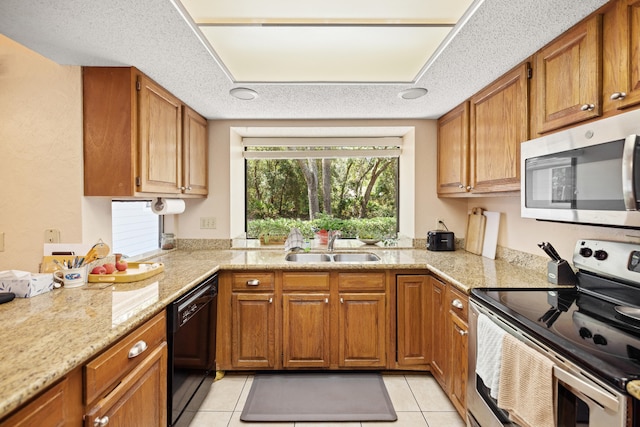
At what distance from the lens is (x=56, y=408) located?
93 cm

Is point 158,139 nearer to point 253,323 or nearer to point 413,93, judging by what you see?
point 253,323

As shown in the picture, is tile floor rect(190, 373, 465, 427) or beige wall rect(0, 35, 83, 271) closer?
beige wall rect(0, 35, 83, 271)

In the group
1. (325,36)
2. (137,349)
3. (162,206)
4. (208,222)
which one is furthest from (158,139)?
(137,349)

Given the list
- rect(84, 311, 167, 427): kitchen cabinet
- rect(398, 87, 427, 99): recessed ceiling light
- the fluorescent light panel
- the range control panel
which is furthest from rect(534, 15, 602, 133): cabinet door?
rect(84, 311, 167, 427): kitchen cabinet

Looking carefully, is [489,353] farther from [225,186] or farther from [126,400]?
[225,186]

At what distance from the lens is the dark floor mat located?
2.00 metres

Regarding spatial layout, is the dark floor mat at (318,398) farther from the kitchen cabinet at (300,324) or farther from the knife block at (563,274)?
the knife block at (563,274)

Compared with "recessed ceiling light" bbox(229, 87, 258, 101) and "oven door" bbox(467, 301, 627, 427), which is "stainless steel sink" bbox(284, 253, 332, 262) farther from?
"oven door" bbox(467, 301, 627, 427)

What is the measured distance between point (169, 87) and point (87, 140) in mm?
647

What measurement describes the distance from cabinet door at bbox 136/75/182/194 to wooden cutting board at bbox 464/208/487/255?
8.24 ft

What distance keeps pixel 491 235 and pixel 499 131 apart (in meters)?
0.94

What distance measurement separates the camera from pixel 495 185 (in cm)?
209

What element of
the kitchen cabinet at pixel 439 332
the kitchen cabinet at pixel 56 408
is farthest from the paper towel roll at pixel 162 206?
the kitchen cabinet at pixel 439 332

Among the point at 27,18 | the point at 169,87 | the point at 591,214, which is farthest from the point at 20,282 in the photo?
the point at 591,214
